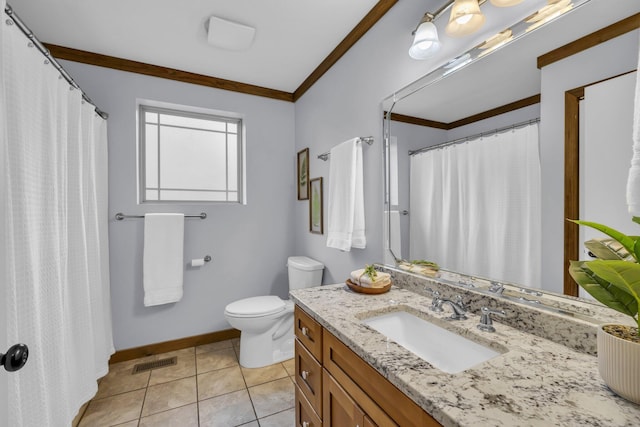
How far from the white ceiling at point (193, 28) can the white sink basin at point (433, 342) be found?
1736mm

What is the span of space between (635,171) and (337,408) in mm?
1115

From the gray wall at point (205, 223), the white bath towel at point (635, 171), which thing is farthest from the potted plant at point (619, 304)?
the gray wall at point (205, 223)

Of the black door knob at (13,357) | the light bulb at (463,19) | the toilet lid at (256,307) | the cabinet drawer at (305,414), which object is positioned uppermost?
the light bulb at (463,19)

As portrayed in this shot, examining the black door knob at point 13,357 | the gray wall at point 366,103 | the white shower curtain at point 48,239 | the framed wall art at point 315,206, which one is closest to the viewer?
the black door knob at point 13,357

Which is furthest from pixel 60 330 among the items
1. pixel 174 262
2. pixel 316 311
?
pixel 316 311

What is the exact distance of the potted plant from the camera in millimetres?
542

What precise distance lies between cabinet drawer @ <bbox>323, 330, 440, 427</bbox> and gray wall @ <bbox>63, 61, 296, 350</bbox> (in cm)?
176

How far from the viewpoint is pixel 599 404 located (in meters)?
0.57

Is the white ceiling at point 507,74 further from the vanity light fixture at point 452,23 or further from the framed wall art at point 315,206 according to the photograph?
the framed wall art at point 315,206

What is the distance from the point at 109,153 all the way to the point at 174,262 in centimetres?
99

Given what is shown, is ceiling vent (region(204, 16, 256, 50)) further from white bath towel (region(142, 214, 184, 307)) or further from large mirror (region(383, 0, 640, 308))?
white bath towel (region(142, 214, 184, 307))

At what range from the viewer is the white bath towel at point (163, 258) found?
223cm

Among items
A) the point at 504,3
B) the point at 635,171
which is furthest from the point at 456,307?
the point at 504,3

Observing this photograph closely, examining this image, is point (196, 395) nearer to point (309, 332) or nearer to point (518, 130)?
point (309, 332)
